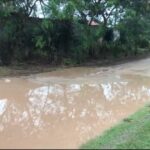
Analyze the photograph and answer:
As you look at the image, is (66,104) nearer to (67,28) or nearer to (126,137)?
(126,137)

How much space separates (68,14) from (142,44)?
8723mm

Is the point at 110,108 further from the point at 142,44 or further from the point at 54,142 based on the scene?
the point at 142,44

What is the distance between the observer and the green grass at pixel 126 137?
673 centimetres

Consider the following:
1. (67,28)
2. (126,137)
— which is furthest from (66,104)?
(67,28)

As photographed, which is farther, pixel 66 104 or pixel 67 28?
pixel 67 28

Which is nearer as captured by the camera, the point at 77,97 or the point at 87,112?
the point at 87,112

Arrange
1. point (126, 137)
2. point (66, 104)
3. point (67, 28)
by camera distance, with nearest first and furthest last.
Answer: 1. point (126, 137)
2. point (66, 104)
3. point (67, 28)

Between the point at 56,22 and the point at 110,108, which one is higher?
the point at 56,22

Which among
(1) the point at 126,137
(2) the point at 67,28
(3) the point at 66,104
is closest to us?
(1) the point at 126,137

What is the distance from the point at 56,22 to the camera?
19.8 m

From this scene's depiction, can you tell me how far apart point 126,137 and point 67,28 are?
1367 cm

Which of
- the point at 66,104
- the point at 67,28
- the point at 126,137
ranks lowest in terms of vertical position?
the point at 66,104

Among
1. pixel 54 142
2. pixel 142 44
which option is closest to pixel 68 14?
pixel 142 44

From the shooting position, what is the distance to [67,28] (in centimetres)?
2030
